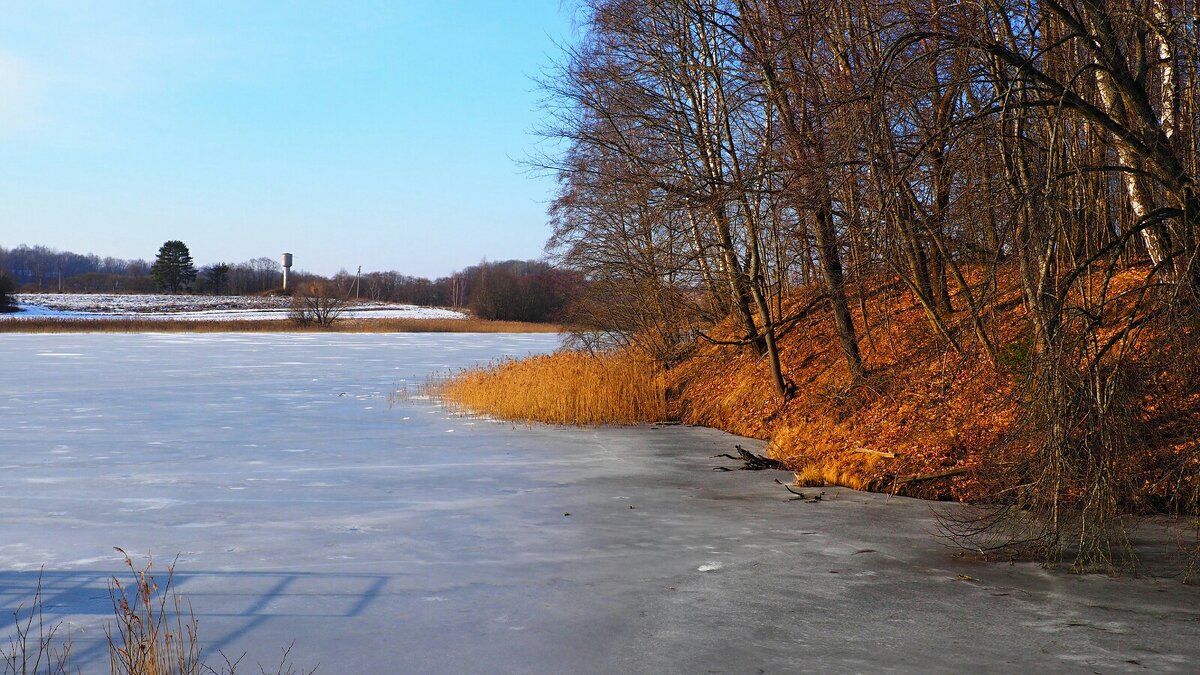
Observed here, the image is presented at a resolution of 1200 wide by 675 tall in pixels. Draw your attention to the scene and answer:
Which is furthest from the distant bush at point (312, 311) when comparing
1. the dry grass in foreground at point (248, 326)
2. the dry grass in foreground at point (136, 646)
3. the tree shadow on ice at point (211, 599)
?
the dry grass in foreground at point (136, 646)

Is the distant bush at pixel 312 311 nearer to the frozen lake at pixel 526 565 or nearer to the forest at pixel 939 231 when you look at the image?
the forest at pixel 939 231

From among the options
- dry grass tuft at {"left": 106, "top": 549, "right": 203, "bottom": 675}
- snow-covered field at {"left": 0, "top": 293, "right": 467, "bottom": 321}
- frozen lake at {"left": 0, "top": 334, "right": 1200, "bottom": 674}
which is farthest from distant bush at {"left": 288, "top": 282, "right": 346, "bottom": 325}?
dry grass tuft at {"left": 106, "top": 549, "right": 203, "bottom": 675}

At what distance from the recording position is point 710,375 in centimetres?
1700

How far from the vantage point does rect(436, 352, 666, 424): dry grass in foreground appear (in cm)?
1602

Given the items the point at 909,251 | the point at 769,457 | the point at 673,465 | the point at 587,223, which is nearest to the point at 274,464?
the point at 673,465

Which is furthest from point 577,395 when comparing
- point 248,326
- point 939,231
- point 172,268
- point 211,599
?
point 172,268

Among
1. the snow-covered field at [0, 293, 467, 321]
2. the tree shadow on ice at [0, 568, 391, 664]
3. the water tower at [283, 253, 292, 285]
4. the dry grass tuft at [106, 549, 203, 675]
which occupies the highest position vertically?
the water tower at [283, 253, 292, 285]

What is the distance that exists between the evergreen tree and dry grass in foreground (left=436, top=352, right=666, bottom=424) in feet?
255

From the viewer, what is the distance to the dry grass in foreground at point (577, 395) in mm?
16016

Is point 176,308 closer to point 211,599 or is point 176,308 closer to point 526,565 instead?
point 526,565

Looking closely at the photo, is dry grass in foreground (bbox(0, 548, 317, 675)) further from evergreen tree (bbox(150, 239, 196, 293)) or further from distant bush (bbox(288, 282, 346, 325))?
evergreen tree (bbox(150, 239, 196, 293))

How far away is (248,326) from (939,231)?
1910 inches

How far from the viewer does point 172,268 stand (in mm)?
87375

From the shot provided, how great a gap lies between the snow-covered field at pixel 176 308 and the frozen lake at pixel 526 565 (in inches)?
2083
